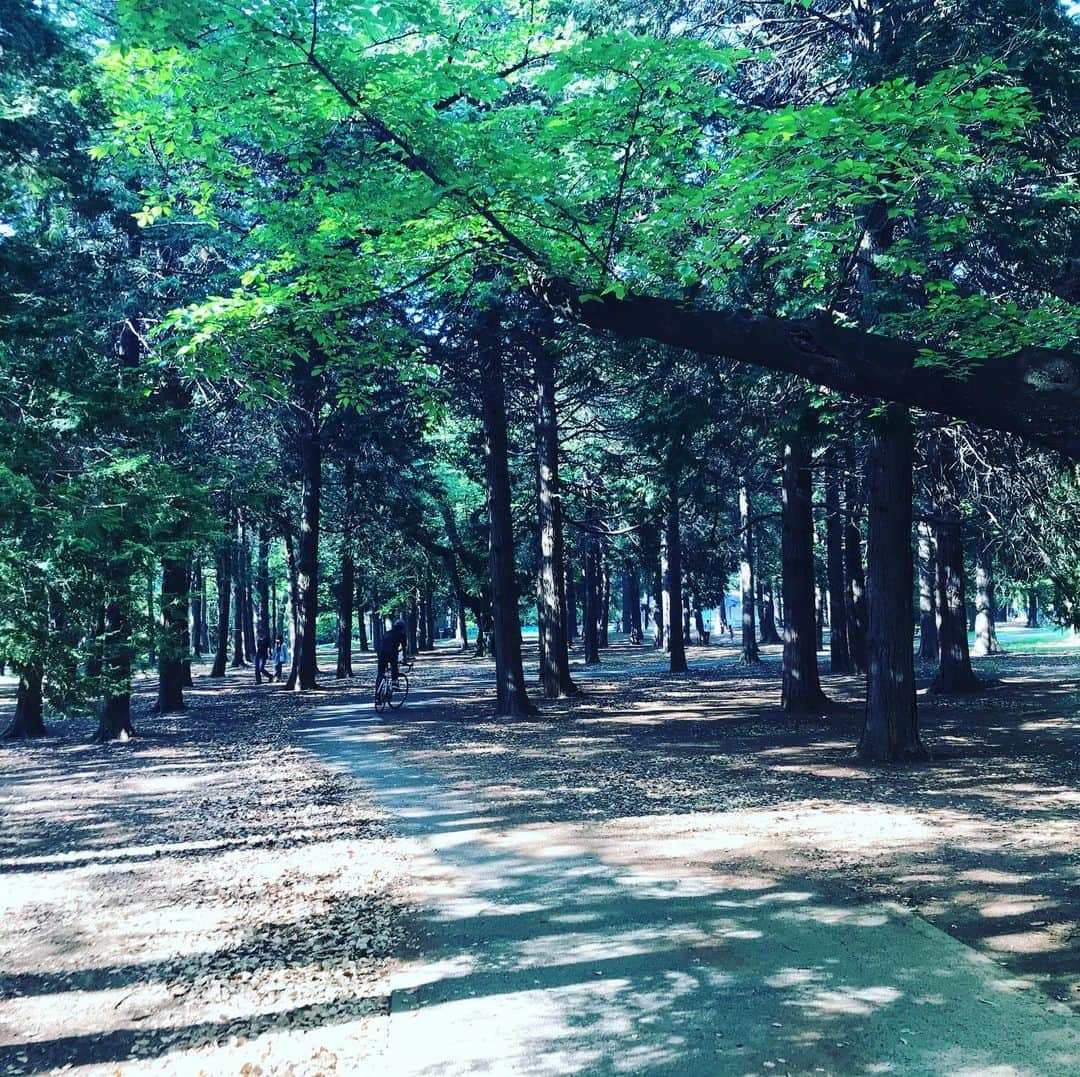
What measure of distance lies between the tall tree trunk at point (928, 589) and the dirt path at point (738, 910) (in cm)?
1029

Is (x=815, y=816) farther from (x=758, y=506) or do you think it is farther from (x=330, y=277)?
(x=758, y=506)

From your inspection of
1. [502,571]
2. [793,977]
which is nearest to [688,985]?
[793,977]

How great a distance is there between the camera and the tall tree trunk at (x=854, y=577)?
1816 cm

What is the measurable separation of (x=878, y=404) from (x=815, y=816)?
3724 mm

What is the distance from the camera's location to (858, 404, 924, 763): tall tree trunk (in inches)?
412

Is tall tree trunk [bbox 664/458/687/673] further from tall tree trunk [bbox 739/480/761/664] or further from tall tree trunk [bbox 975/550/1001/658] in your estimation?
tall tree trunk [bbox 975/550/1001/658]

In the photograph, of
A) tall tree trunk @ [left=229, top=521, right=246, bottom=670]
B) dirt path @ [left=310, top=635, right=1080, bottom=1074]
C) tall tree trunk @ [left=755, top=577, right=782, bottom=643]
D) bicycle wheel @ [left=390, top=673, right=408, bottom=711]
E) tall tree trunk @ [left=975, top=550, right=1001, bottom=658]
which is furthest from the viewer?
tall tree trunk @ [left=755, top=577, right=782, bottom=643]

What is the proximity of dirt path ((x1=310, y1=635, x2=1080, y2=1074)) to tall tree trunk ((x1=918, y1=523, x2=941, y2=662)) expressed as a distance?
10287 millimetres

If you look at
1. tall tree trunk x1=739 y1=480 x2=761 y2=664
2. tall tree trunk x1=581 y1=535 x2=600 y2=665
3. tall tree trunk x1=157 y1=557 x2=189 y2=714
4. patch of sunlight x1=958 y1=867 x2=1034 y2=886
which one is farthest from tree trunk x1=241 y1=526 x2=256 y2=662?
patch of sunlight x1=958 y1=867 x2=1034 y2=886

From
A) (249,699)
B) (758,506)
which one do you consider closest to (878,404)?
(249,699)

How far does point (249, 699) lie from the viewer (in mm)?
22141

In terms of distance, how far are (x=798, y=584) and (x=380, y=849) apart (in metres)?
9.80

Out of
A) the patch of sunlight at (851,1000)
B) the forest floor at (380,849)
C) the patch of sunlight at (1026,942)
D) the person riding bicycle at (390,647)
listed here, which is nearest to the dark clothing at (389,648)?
the person riding bicycle at (390,647)

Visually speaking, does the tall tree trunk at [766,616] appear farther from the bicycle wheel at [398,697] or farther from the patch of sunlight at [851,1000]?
the patch of sunlight at [851,1000]
